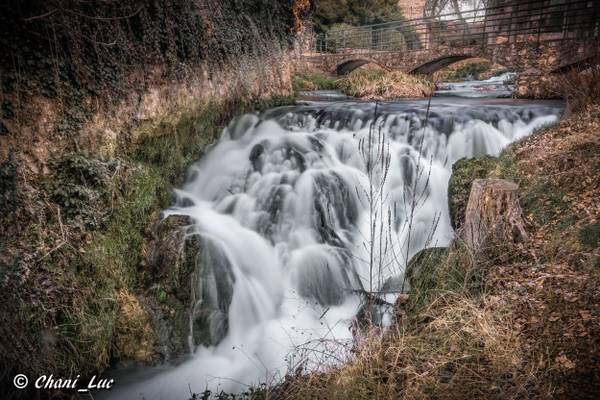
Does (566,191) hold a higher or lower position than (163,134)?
lower

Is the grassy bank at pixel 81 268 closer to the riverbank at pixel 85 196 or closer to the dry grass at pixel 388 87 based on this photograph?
the riverbank at pixel 85 196

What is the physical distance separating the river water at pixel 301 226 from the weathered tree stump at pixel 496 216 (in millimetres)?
457

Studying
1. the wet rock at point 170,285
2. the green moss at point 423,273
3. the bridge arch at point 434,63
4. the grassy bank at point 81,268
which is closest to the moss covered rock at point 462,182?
the green moss at point 423,273

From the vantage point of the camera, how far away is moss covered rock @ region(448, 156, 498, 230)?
5579 mm

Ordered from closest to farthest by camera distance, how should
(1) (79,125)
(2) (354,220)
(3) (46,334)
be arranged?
(3) (46,334) → (1) (79,125) → (2) (354,220)

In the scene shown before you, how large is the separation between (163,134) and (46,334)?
352 cm

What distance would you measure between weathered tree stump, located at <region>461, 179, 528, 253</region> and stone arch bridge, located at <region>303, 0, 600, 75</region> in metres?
5.01

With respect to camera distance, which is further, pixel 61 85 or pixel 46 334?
pixel 61 85

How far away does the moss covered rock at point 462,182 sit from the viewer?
5579mm

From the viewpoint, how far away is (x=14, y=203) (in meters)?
4.22

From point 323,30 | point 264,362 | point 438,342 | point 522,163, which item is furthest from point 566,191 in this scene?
point 323,30

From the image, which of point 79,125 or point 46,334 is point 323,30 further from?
point 46,334

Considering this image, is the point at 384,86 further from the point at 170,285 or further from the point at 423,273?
the point at 170,285

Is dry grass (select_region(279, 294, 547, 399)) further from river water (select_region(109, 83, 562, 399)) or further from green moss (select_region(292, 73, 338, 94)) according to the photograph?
green moss (select_region(292, 73, 338, 94))
